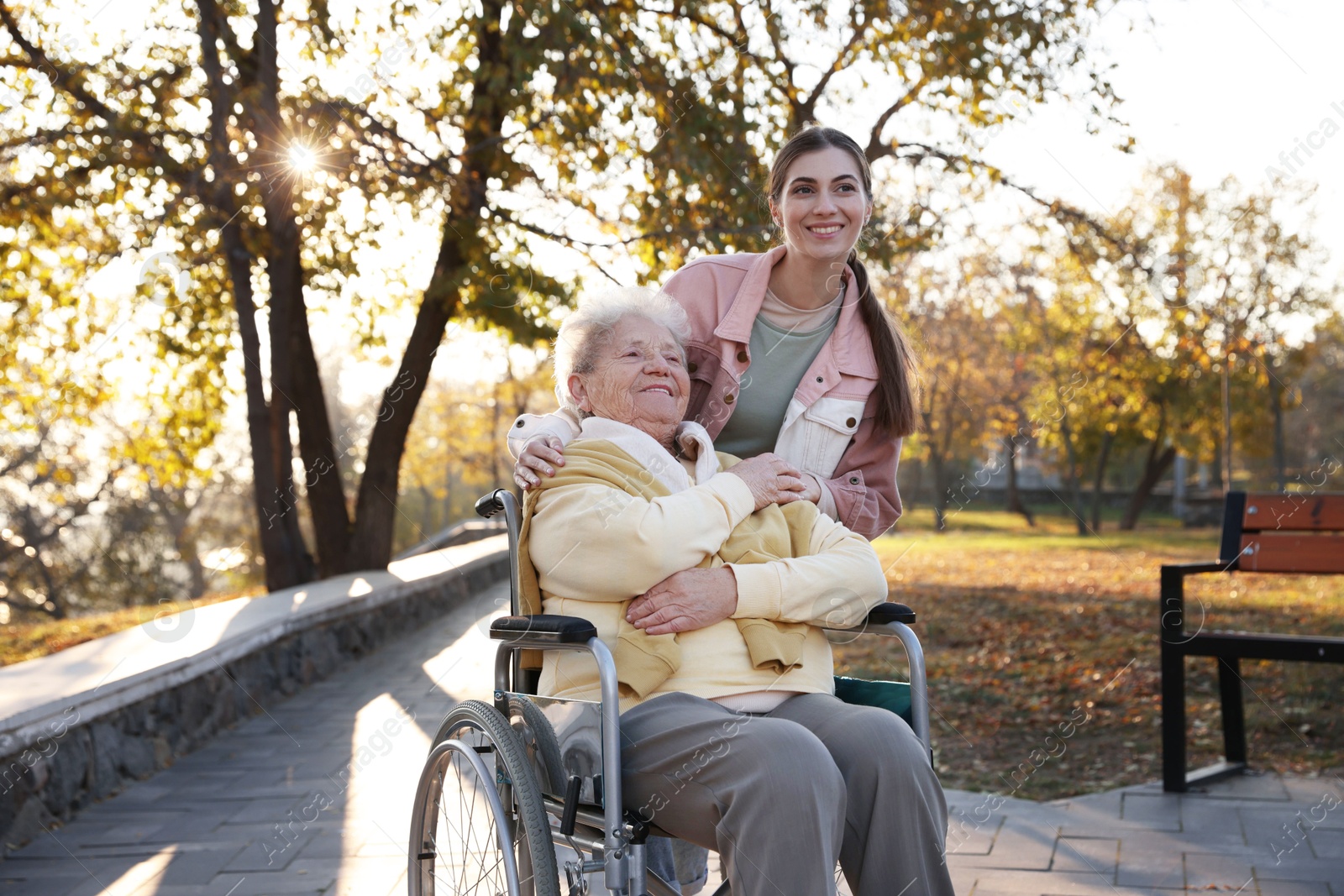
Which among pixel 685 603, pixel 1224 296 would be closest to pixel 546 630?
pixel 685 603

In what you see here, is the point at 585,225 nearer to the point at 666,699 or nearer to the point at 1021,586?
the point at 1021,586

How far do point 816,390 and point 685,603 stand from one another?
2.36 ft

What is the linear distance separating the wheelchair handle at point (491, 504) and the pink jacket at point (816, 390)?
51 cm

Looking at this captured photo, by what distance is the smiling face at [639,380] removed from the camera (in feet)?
7.52

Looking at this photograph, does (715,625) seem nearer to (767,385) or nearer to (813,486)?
(813,486)

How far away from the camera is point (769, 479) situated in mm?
2250

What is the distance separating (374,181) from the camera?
7.55 m

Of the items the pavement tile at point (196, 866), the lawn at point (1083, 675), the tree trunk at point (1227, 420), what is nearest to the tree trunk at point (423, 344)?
the lawn at point (1083, 675)

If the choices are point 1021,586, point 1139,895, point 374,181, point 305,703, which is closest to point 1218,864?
point 1139,895

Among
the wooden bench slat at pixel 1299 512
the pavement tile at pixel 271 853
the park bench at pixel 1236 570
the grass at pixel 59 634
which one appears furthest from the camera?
the grass at pixel 59 634

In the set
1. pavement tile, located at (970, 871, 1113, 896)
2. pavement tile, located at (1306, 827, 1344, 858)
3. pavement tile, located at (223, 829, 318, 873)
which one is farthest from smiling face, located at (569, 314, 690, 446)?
pavement tile, located at (1306, 827, 1344, 858)

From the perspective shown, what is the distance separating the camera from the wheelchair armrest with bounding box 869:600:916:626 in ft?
7.24

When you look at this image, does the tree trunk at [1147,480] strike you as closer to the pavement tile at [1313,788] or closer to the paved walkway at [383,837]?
the pavement tile at [1313,788]

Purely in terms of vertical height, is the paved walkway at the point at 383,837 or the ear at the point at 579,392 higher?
the ear at the point at 579,392
